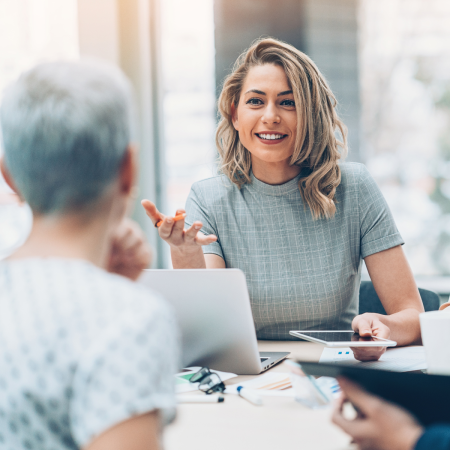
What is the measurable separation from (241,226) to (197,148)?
4.79 ft

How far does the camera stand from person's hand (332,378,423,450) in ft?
1.88

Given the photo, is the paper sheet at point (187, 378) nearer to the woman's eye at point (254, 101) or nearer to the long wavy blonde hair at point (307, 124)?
the long wavy blonde hair at point (307, 124)

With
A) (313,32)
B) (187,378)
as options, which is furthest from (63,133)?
(313,32)

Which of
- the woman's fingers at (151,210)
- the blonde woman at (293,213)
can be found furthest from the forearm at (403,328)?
the woman's fingers at (151,210)

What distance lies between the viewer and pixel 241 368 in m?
1.15

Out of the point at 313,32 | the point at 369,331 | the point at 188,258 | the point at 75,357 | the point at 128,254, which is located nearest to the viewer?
the point at 75,357

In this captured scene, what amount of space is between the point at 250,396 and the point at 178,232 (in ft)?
1.89

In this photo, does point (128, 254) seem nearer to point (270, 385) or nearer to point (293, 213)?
point (270, 385)

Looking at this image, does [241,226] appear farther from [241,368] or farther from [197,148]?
[197,148]

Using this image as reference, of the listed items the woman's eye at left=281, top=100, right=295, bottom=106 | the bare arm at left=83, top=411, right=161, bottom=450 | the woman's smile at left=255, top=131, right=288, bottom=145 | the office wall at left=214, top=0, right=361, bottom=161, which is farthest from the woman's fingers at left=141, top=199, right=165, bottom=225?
the office wall at left=214, top=0, right=361, bottom=161

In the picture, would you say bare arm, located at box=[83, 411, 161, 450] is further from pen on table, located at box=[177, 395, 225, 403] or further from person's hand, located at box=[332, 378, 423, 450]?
pen on table, located at box=[177, 395, 225, 403]

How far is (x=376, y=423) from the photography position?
60 cm

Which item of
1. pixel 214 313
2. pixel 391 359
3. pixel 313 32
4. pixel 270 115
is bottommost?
pixel 391 359

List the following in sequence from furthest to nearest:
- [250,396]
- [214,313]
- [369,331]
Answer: [369,331], [214,313], [250,396]
